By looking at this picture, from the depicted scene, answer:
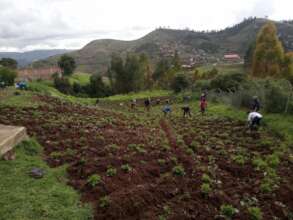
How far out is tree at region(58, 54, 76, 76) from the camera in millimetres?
61044

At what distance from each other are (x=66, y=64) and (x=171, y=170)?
58223mm

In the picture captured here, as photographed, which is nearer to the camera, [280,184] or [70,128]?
[280,184]

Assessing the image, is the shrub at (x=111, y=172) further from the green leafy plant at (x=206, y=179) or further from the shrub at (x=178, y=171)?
the green leafy plant at (x=206, y=179)

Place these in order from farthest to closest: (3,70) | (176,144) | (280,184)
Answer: (3,70) < (176,144) < (280,184)

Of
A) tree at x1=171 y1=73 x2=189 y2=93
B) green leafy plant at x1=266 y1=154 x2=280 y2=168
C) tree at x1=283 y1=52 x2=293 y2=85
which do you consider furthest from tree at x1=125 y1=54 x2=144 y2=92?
green leafy plant at x1=266 y1=154 x2=280 y2=168

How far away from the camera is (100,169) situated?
772 cm

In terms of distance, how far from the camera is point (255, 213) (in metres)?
6.16

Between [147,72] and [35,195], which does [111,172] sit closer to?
[35,195]

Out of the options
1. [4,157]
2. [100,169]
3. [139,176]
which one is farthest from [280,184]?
[4,157]

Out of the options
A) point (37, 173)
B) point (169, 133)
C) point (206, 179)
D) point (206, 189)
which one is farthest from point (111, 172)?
point (169, 133)

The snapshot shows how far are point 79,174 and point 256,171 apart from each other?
5.86 meters

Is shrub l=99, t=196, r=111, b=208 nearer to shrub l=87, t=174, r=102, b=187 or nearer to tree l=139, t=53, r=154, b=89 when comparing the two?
shrub l=87, t=174, r=102, b=187

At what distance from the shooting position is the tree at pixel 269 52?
111 feet

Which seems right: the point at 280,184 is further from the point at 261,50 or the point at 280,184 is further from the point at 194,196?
the point at 261,50
